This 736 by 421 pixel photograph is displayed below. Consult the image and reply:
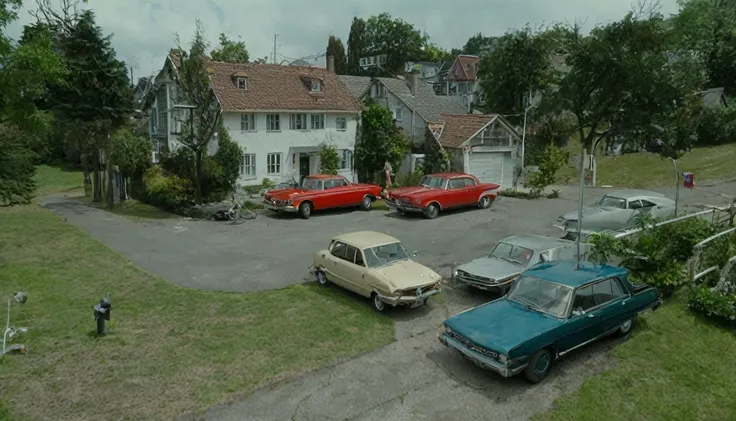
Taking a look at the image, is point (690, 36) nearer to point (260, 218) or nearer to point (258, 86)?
point (258, 86)

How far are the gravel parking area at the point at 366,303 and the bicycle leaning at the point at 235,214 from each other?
24.2 inches

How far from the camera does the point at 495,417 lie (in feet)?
25.7

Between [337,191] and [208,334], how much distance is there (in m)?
12.9

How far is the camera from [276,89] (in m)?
29.8

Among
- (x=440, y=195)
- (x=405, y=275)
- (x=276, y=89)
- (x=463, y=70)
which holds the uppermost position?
(x=463, y=70)

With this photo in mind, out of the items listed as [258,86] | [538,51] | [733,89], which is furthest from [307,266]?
[733,89]

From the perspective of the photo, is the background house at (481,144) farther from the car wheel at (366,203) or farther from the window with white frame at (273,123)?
the window with white frame at (273,123)

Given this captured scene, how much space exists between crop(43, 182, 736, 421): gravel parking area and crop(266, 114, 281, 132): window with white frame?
23.9 ft

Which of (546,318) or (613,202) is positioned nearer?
(546,318)

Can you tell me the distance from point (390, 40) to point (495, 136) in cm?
6343

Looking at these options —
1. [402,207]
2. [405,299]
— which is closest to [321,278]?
[405,299]

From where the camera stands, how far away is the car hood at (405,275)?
11586 mm

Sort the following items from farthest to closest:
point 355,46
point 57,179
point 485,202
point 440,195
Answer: point 355,46 < point 57,179 < point 485,202 < point 440,195

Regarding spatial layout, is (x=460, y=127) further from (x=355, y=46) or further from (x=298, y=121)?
(x=355, y=46)
